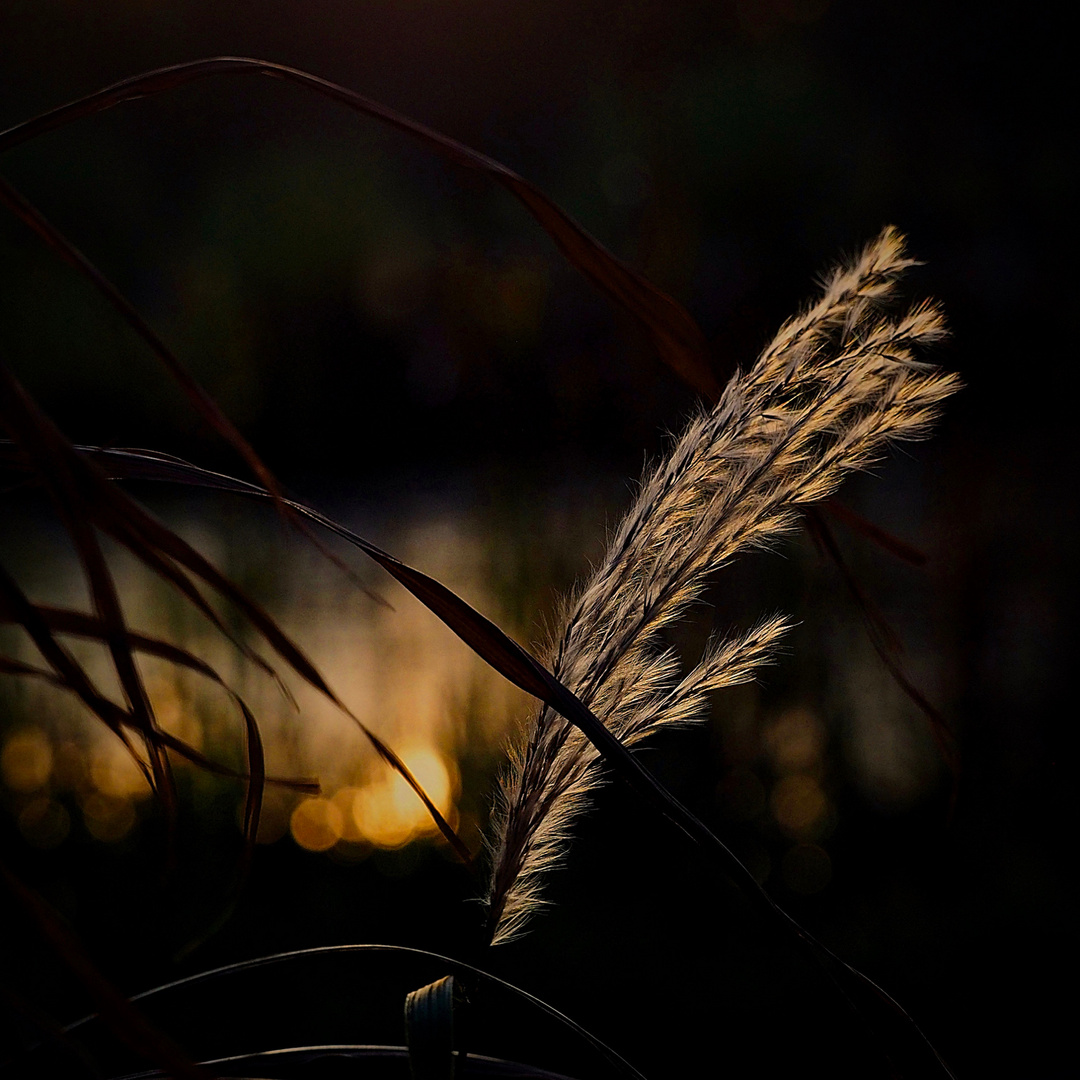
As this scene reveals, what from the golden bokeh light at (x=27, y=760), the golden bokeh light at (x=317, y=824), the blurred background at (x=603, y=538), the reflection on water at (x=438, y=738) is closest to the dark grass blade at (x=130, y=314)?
the blurred background at (x=603, y=538)

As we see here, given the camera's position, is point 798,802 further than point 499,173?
Yes

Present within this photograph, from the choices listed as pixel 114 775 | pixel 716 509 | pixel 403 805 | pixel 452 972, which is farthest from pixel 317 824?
pixel 716 509

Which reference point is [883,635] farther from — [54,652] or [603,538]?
[603,538]

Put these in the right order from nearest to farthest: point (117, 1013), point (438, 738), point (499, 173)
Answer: point (117, 1013) < point (499, 173) < point (438, 738)

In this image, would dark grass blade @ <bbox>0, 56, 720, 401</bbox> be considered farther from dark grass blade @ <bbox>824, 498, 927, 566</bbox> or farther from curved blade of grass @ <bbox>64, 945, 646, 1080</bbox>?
curved blade of grass @ <bbox>64, 945, 646, 1080</bbox>

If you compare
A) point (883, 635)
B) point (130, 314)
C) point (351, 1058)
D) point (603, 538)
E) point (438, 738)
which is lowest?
point (351, 1058)

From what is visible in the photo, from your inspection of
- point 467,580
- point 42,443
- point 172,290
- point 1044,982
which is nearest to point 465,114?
point 172,290

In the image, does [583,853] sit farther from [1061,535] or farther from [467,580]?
[1061,535]

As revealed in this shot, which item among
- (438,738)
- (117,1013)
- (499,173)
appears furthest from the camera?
(438,738)
